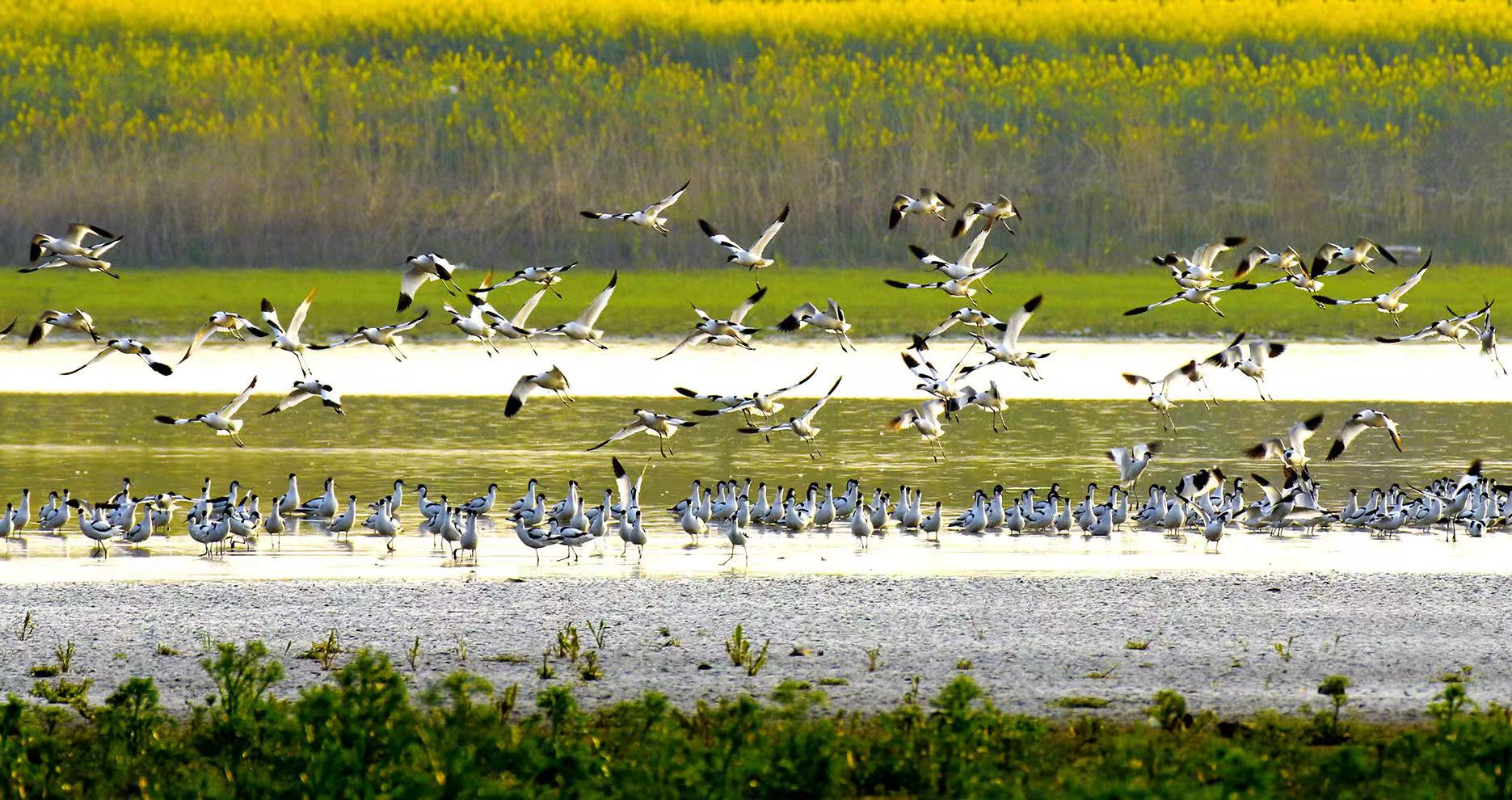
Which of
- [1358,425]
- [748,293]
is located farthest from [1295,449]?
[748,293]

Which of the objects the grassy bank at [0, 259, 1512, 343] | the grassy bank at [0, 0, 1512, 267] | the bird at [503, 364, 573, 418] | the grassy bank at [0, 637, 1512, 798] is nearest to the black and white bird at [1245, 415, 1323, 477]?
the bird at [503, 364, 573, 418]

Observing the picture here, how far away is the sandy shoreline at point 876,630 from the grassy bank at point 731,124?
2153 inches

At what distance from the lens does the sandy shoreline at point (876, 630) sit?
16594 mm

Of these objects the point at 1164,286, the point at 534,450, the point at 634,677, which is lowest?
the point at 634,677

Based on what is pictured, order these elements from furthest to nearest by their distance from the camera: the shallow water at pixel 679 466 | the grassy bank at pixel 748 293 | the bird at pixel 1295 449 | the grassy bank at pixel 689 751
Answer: the grassy bank at pixel 748 293 → the bird at pixel 1295 449 → the shallow water at pixel 679 466 → the grassy bank at pixel 689 751

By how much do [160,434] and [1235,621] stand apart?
20.3 metres

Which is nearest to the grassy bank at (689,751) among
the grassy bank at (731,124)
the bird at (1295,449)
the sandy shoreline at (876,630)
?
the sandy shoreline at (876,630)

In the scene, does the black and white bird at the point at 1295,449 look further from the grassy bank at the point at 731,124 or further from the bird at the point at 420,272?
the grassy bank at the point at 731,124

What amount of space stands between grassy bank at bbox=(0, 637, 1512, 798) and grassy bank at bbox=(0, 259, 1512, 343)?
3866cm

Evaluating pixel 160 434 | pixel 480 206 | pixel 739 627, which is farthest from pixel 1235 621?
pixel 480 206

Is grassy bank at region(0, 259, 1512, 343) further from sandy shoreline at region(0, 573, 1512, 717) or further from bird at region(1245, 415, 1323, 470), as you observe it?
sandy shoreline at region(0, 573, 1512, 717)

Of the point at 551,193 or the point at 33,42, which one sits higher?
the point at 33,42

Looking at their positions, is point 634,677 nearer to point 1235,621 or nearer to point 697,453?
point 1235,621

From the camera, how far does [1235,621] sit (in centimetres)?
1919
